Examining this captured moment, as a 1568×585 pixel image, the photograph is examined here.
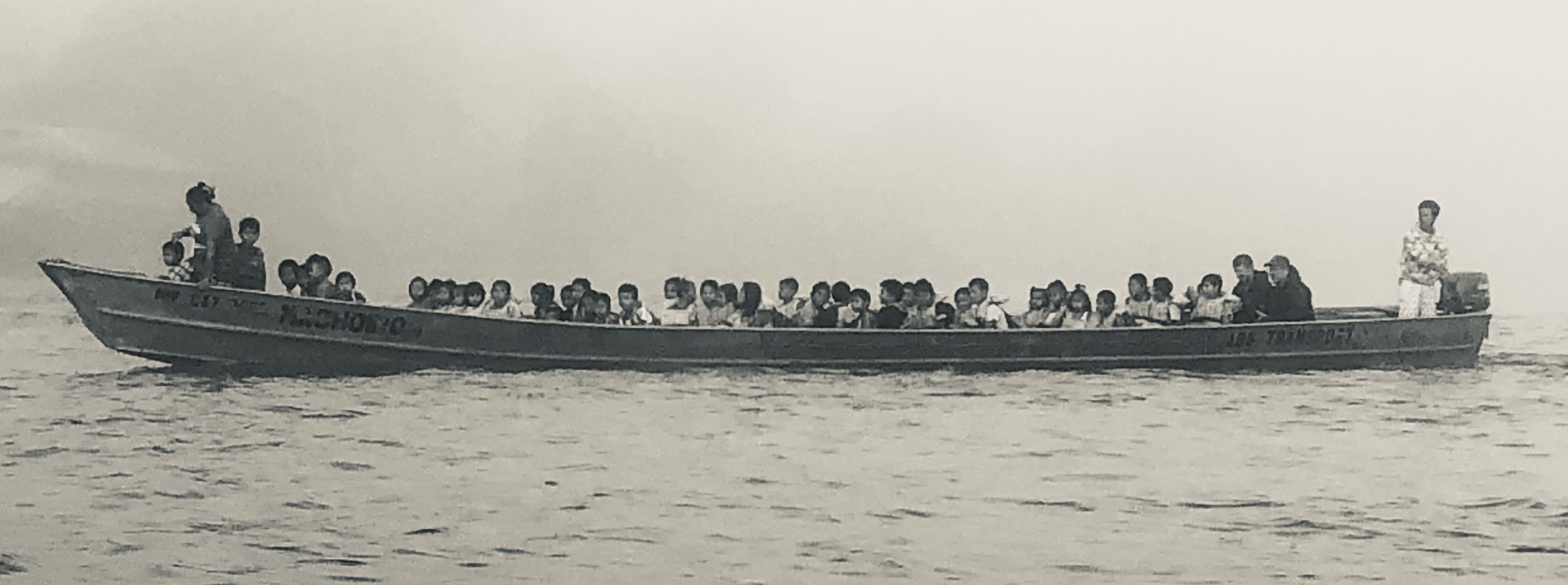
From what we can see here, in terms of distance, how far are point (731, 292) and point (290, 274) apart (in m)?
1.36

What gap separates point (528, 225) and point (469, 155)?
262 mm

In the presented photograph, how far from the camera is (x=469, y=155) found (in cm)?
459

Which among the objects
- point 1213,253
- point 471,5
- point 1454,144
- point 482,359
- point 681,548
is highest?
point 471,5

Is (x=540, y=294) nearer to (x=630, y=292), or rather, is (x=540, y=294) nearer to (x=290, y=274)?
(x=630, y=292)

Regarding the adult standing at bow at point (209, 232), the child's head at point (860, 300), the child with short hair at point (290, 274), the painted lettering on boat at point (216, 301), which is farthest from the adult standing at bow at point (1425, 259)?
the painted lettering on boat at point (216, 301)

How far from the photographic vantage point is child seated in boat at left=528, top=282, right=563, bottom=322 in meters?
5.02

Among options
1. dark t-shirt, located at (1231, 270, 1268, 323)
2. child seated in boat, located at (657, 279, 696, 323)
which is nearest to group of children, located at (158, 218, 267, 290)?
child seated in boat, located at (657, 279, 696, 323)

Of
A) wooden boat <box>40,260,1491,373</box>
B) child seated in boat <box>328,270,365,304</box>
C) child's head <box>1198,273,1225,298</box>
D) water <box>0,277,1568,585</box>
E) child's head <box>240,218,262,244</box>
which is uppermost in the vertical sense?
child's head <box>240,218,262,244</box>

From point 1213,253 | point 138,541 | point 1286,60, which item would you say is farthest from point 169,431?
point 1286,60

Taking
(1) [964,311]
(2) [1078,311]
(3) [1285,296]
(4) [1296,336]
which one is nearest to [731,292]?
A: (1) [964,311]

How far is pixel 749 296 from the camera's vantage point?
5.25m

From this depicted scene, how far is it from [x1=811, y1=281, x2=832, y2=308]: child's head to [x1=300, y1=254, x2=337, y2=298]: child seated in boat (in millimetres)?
1461

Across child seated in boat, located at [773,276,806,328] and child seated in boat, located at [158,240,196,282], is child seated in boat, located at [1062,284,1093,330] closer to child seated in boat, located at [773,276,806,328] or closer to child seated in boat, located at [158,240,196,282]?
child seated in boat, located at [773,276,806,328]

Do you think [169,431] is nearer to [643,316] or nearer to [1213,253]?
[643,316]
